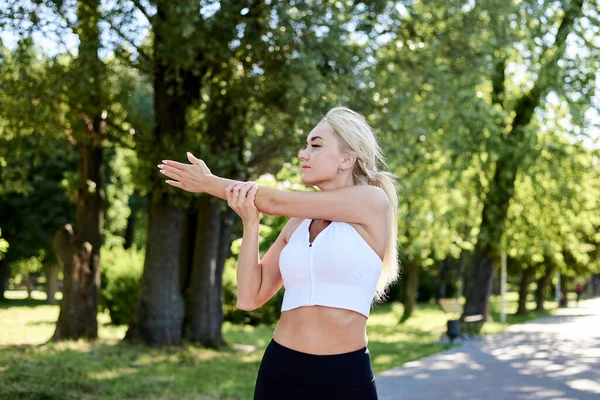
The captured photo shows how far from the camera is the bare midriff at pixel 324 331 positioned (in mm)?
3168

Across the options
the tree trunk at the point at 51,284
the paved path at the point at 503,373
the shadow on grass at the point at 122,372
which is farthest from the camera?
the tree trunk at the point at 51,284

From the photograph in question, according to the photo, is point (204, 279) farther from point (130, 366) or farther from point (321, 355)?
point (321, 355)

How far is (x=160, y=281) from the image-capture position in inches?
606

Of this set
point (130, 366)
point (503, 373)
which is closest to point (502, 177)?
point (503, 373)

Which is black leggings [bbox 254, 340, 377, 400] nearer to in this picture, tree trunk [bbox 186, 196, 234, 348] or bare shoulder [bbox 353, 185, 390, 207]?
bare shoulder [bbox 353, 185, 390, 207]

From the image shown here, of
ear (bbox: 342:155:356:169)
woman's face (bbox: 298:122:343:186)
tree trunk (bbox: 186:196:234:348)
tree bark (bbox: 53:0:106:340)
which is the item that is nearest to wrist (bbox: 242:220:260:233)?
woman's face (bbox: 298:122:343:186)

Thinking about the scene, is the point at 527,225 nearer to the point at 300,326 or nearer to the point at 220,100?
the point at 220,100

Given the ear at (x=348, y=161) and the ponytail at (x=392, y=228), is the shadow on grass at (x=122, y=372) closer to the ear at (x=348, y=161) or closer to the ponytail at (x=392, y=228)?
the ponytail at (x=392, y=228)

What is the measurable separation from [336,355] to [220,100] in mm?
12675

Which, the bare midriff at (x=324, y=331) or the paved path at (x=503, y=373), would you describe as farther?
the paved path at (x=503, y=373)

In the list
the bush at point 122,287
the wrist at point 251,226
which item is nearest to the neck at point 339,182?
the wrist at point 251,226

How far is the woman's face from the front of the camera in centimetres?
332

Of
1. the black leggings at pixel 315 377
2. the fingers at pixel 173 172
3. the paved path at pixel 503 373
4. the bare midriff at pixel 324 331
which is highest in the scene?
the fingers at pixel 173 172

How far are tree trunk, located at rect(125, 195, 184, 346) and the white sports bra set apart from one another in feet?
40.7
